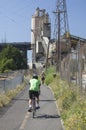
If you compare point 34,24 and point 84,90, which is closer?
point 84,90

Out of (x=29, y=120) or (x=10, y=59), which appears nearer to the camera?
(x=29, y=120)

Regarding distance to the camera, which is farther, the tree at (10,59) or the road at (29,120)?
the tree at (10,59)

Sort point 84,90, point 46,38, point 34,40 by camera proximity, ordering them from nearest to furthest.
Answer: point 84,90, point 46,38, point 34,40

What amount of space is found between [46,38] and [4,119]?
10595 centimetres

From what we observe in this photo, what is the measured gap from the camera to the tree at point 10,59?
100 meters

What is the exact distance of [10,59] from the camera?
→ 346 feet

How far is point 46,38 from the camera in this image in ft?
400

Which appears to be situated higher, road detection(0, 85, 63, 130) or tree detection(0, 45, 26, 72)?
road detection(0, 85, 63, 130)

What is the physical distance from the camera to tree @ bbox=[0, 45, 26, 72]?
328 ft

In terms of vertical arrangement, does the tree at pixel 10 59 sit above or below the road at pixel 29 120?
below

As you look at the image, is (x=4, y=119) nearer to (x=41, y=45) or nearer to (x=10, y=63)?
(x=10, y=63)

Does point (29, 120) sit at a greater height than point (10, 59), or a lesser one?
greater

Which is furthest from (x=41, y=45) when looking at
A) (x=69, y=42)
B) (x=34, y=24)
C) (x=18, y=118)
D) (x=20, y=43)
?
(x=18, y=118)

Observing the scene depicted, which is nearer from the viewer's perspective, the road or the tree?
the road
